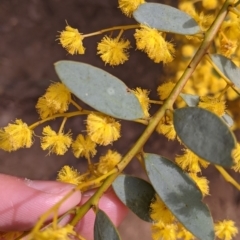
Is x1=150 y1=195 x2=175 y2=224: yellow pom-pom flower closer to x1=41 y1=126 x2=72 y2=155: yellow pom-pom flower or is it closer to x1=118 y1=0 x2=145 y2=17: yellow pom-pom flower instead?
x1=41 y1=126 x2=72 y2=155: yellow pom-pom flower

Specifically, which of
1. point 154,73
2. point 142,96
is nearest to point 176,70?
point 154,73

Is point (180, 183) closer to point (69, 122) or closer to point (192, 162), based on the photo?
point (192, 162)

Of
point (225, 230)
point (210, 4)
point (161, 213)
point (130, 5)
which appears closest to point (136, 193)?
point (161, 213)

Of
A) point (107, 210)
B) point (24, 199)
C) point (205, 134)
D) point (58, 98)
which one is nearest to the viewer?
point (205, 134)

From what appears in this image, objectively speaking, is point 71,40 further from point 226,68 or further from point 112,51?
point 226,68

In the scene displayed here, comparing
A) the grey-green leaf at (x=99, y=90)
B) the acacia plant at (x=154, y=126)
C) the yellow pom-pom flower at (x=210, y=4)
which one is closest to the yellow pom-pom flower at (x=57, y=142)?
the acacia plant at (x=154, y=126)

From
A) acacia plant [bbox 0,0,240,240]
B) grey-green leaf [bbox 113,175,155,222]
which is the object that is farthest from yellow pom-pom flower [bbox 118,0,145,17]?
grey-green leaf [bbox 113,175,155,222]
